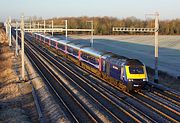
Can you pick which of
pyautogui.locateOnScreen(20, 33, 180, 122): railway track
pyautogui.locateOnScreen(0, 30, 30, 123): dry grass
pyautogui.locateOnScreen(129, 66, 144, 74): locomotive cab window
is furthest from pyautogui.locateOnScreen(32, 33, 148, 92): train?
pyautogui.locateOnScreen(0, 30, 30, 123): dry grass

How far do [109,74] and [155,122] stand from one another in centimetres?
1338

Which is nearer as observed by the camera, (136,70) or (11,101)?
(11,101)

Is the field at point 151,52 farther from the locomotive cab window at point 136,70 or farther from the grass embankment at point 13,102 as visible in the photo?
the grass embankment at point 13,102

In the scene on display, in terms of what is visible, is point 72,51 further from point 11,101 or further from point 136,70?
point 11,101

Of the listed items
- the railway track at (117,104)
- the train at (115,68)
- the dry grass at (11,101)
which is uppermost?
the train at (115,68)

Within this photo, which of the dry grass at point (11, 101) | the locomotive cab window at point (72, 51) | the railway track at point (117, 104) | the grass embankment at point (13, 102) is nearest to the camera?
the railway track at point (117, 104)

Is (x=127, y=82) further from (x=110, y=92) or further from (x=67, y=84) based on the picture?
(x=67, y=84)

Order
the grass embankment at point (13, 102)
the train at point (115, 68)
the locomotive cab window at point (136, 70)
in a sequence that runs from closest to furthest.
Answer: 1. the grass embankment at point (13, 102)
2. the train at point (115, 68)
3. the locomotive cab window at point (136, 70)

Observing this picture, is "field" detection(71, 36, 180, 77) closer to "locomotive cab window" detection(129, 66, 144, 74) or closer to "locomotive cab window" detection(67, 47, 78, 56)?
"locomotive cab window" detection(67, 47, 78, 56)

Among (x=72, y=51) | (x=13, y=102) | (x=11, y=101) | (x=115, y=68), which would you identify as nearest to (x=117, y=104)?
(x=115, y=68)

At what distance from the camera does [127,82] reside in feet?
95.0

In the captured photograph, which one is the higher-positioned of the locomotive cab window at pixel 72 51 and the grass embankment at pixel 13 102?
the locomotive cab window at pixel 72 51

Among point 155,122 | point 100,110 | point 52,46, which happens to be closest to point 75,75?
point 100,110

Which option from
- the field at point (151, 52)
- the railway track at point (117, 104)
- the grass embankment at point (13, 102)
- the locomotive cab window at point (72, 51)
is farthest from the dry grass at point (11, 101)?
the field at point (151, 52)
